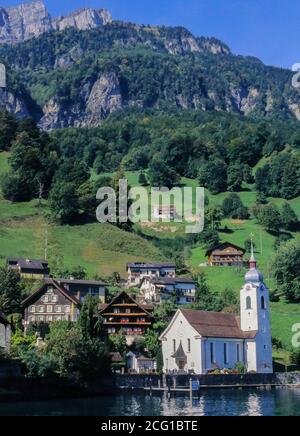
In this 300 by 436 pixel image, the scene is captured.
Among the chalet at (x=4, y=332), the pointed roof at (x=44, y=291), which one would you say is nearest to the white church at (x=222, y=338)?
the pointed roof at (x=44, y=291)

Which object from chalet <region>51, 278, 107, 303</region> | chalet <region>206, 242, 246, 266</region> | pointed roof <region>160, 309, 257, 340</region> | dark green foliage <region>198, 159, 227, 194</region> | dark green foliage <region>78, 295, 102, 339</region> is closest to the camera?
dark green foliage <region>78, 295, 102, 339</region>

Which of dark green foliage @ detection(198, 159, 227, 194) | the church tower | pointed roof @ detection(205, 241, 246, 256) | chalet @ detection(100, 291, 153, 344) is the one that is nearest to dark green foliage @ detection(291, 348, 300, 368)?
the church tower

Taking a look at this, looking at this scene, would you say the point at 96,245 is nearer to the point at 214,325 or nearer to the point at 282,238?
the point at 282,238

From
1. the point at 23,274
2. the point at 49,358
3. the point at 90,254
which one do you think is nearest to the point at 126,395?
the point at 49,358

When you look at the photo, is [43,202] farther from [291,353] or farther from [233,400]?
[233,400]

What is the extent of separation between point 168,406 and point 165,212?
338 ft

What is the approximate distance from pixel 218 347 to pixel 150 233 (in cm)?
6160

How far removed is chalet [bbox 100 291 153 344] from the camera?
305ft

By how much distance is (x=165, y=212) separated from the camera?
6304 inches

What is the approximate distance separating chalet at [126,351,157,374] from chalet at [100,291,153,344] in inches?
261

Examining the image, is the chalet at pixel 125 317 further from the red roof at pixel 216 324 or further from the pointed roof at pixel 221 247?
the pointed roof at pixel 221 247

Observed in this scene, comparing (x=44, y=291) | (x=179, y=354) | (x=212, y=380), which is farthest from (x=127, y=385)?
(x=44, y=291)

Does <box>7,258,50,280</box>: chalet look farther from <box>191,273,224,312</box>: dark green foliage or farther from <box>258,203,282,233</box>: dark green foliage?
<box>258,203,282,233</box>: dark green foliage

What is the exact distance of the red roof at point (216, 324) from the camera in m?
89.8
